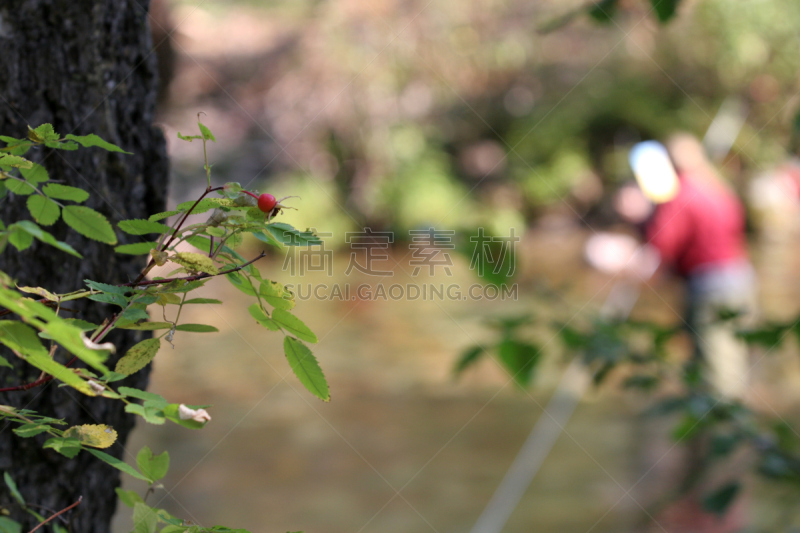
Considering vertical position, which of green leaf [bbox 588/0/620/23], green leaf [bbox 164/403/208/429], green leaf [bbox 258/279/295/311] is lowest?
green leaf [bbox 164/403/208/429]

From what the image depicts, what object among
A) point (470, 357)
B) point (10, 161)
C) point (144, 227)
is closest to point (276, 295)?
point (144, 227)

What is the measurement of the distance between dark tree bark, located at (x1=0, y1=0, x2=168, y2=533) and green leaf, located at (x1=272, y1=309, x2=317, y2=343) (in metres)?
0.44

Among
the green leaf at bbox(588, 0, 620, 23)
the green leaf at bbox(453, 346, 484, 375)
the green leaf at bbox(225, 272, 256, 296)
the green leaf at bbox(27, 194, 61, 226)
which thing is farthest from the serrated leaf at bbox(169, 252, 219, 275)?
the green leaf at bbox(588, 0, 620, 23)

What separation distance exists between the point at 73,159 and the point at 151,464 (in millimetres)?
498

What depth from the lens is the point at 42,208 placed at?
1.87 ft

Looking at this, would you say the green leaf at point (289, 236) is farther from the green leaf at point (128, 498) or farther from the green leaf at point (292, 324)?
the green leaf at point (128, 498)

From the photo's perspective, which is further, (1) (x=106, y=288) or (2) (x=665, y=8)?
(2) (x=665, y=8)

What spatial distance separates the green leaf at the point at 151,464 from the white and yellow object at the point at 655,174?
294 centimetres

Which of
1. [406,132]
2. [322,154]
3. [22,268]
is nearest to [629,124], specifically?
[406,132]

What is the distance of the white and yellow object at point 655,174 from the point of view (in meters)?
3.12

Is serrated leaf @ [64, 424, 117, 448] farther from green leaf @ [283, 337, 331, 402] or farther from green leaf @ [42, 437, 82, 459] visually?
green leaf @ [283, 337, 331, 402]

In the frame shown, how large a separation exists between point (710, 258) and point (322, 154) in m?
6.26

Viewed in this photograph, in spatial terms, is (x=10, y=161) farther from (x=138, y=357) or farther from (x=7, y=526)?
(x=7, y=526)

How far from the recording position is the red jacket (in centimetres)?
302
